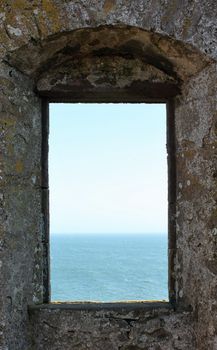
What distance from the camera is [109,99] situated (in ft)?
11.0

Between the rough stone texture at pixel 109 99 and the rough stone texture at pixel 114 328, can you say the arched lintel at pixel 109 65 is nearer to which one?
the rough stone texture at pixel 109 99

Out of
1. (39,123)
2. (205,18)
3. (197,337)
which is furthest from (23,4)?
(197,337)

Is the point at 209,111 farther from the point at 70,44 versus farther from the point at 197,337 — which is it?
the point at 197,337

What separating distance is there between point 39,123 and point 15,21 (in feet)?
1.82

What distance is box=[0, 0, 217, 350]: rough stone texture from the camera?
291 cm

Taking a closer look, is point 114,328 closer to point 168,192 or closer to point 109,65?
point 168,192

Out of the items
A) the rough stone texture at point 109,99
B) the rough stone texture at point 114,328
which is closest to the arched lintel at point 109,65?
the rough stone texture at point 109,99

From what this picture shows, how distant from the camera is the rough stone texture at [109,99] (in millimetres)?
2906

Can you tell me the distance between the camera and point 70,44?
9.96 feet

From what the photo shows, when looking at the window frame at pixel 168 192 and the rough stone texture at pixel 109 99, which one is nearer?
the rough stone texture at pixel 109 99

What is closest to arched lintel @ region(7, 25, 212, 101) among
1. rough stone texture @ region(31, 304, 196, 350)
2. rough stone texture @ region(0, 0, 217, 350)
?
rough stone texture @ region(0, 0, 217, 350)

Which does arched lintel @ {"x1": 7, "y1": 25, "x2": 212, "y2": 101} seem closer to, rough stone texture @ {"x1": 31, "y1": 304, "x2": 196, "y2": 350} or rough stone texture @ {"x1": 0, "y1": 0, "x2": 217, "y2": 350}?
rough stone texture @ {"x1": 0, "y1": 0, "x2": 217, "y2": 350}

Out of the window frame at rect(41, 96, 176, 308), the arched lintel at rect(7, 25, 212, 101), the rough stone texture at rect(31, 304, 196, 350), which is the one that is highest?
the arched lintel at rect(7, 25, 212, 101)

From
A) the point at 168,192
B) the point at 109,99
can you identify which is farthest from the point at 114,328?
the point at 109,99
